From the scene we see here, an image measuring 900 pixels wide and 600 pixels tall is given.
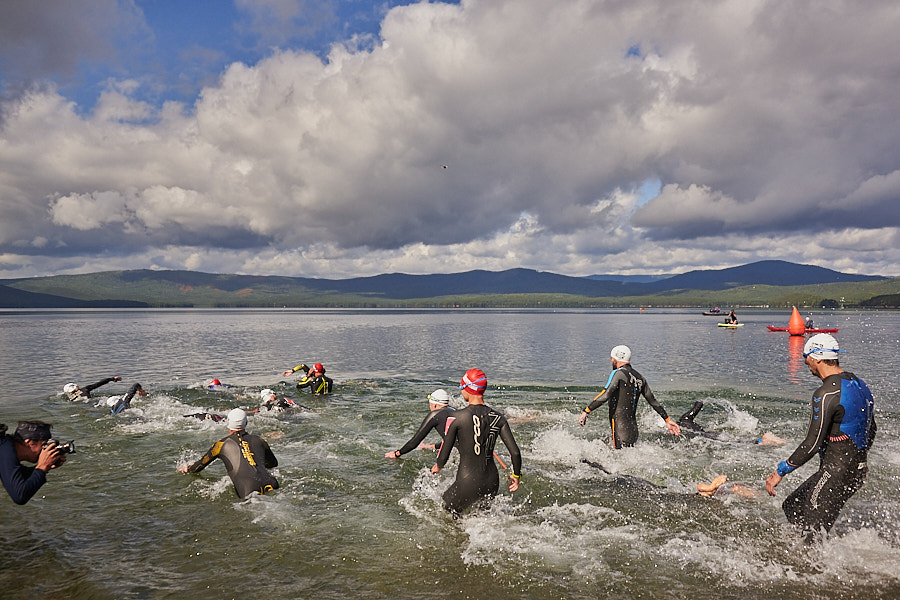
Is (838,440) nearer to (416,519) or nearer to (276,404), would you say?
(416,519)

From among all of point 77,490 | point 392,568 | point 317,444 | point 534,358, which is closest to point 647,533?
point 392,568

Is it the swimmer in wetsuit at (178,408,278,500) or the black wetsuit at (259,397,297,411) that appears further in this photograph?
the black wetsuit at (259,397,297,411)

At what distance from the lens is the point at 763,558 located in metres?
8.32

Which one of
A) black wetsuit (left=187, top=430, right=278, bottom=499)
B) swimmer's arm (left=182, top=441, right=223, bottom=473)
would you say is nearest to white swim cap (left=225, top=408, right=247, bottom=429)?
black wetsuit (left=187, top=430, right=278, bottom=499)

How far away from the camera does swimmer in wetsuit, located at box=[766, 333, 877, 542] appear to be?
7.54 meters

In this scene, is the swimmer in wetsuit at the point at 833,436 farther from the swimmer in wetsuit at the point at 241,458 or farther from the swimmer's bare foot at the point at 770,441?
the swimmer in wetsuit at the point at 241,458

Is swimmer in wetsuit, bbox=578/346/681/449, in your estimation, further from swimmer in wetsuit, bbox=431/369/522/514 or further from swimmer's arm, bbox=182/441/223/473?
swimmer's arm, bbox=182/441/223/473

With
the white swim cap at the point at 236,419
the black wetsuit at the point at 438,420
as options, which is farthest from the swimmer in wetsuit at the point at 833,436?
the white swim cap at the point at 236,419

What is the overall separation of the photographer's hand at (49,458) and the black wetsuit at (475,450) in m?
5.90

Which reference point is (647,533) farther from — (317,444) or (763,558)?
(317,444)

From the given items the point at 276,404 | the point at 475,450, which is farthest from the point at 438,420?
the point at 276,404

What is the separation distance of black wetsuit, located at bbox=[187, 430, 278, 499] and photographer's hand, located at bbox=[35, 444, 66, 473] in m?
3.62

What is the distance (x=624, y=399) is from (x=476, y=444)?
5.89 m

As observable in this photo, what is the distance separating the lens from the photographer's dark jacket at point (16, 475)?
667cm
